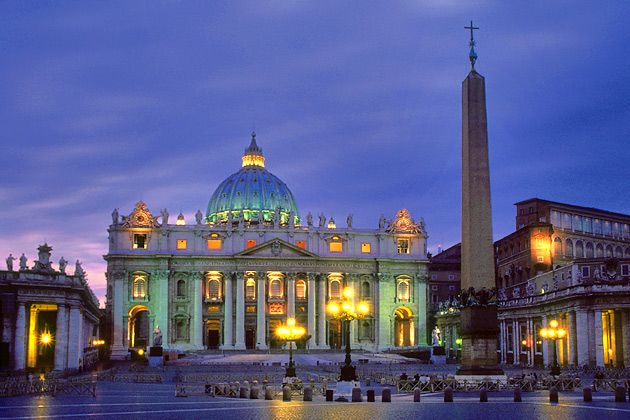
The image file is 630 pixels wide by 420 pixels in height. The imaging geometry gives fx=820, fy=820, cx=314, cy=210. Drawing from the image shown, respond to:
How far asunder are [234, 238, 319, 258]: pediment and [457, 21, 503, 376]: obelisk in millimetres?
70365

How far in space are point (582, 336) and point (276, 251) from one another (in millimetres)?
49656

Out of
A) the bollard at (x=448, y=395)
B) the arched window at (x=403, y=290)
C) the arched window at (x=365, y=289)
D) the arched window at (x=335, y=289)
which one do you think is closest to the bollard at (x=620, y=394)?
the bollard at (x=448, y=395)

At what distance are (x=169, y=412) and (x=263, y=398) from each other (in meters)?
8.26

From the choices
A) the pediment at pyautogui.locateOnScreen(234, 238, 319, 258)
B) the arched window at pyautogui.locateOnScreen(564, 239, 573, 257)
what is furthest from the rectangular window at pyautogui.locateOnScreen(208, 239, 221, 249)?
the arched window at pyautogui.locateOnScreen(564, 239, 573, 257)

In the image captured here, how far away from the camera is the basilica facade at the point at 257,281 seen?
97562 millimetres

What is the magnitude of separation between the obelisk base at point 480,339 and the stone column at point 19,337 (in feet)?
87.6

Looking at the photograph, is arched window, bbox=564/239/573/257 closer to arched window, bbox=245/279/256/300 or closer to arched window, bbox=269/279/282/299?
arched window, bbox=269/279/282/299

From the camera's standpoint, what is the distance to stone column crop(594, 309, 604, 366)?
5356 centimetres

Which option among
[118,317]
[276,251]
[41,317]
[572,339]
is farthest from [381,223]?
[41,317]

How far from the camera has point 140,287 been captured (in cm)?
9844

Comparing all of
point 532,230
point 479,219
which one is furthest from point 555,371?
point 532,230

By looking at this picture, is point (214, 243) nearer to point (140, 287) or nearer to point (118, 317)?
point (140, 287)

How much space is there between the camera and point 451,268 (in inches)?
4503

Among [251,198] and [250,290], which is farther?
[251,198]
